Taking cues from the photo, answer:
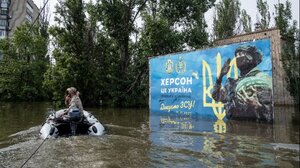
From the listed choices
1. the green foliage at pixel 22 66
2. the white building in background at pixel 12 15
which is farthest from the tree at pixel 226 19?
the white building in background at pixel 12 15

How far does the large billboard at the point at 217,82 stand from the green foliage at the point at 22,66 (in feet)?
81.8

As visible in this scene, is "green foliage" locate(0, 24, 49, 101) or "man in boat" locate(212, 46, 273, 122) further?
"green foliage" locate(0, 24, 49, 101)

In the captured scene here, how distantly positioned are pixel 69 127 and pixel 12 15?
223 ft

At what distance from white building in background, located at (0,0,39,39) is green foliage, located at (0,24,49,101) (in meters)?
30.0

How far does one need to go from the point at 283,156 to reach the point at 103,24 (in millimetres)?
22471

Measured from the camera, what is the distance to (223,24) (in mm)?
39219

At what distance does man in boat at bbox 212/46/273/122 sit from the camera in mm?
12023

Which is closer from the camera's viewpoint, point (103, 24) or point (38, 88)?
point (103, 24)

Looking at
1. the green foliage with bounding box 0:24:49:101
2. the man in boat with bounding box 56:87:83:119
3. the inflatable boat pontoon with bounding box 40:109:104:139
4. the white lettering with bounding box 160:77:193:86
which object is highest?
the green foliage with bounding box 0:24:49:101

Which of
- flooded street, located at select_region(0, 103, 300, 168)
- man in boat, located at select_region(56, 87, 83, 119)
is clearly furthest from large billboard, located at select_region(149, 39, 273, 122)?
man in boat, located at select_region(56, 87, 83, 119)

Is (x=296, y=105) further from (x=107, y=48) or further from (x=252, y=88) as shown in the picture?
(x=107, y=48)

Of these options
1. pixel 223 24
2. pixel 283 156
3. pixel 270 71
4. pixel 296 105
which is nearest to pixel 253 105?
pixel 270 71

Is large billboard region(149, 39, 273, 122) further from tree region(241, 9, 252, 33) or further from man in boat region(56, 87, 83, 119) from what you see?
tree region(241, 9, 252, 33)

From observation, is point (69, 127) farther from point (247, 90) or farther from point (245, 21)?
point (245, 21)
